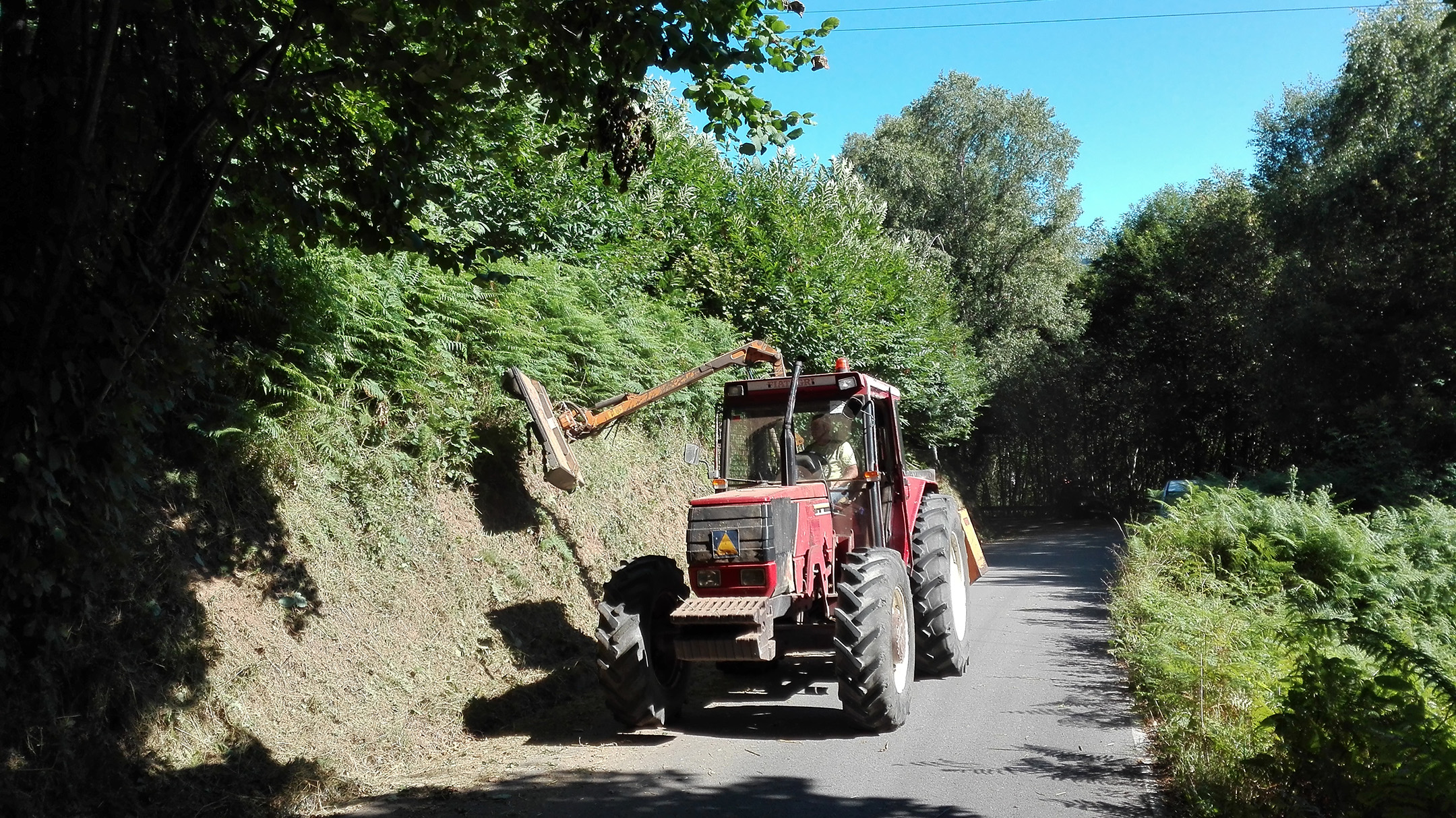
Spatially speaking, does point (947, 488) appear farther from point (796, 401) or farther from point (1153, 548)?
point (796, 401)

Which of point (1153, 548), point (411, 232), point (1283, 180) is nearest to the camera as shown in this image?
point (411, 232)

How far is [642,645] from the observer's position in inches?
268

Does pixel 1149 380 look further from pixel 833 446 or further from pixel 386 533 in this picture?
pixel 386 533

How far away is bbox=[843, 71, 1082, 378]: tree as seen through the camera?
31.9 metres

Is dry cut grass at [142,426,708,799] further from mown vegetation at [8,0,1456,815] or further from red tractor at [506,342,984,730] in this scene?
red tractor at [506,342,984,730]

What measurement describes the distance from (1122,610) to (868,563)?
13.5ft

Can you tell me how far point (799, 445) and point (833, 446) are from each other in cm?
29

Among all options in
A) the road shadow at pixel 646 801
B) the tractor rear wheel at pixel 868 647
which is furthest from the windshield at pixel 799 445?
the road shadow at pixel 646 801

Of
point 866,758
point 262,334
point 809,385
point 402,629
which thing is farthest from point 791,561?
point 262,334

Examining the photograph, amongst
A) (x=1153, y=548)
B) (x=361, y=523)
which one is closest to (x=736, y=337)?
(x=1153, y=548)

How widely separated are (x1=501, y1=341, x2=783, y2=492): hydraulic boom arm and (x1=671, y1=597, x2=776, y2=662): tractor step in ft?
6.99

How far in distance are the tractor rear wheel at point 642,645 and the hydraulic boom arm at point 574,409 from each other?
1.41 meters

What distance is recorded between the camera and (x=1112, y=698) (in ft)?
25.2

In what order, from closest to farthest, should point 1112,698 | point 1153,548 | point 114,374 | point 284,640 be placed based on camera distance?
point 114,374 → point 284,640 → point 1112,698 → point 1153,548
